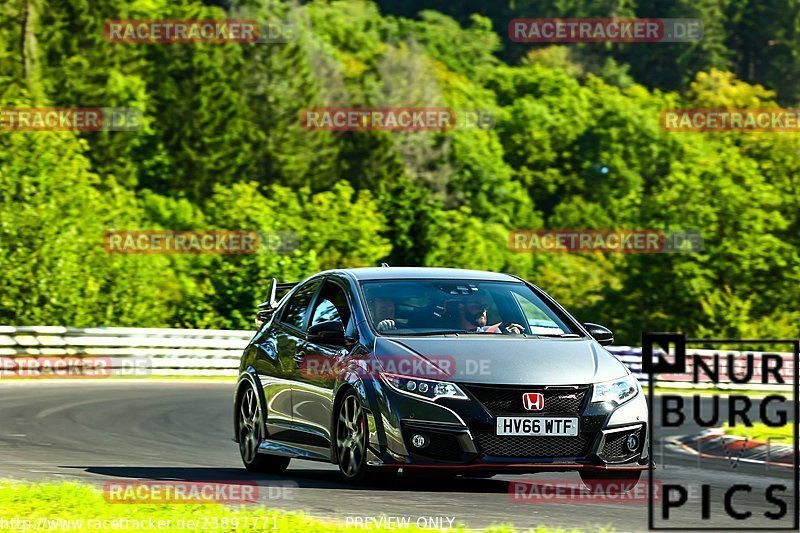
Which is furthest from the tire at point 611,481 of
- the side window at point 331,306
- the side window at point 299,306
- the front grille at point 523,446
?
the side window at point 299,306

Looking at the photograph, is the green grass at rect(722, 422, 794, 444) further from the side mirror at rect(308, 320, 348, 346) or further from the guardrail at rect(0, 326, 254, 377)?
the guardrail at rect(0, 326, 254, 377)

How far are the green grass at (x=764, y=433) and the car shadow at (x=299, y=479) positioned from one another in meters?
6.47

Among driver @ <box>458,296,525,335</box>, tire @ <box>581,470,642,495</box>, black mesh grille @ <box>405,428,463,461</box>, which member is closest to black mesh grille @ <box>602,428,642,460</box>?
tire @ <box>581,470,642,495</box>

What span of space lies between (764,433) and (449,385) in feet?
32.7

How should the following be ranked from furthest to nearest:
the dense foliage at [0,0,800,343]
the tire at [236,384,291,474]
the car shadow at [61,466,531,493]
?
1. the dense foliage at [0,0,800,343]
2. the tire at [236,384,291,474]
3. the car shadow at [61,466,531,493]

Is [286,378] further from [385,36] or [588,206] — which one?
[385,36]

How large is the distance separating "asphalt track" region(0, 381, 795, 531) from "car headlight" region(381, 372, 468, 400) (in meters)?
0.69

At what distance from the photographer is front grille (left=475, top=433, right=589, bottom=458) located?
33.6 ft

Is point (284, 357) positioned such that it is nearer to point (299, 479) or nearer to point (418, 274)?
point (299, 479)

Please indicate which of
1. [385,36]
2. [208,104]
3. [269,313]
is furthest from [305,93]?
[269,313]

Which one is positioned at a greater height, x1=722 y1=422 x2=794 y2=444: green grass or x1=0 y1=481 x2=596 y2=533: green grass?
x1=0 y1=481 x2=596 y2=533: green grass

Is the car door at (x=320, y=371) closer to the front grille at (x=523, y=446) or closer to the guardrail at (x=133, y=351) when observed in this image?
the front grille at (x=523, y=446)

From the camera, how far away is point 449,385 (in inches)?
404

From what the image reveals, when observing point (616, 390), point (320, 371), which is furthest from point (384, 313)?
point (616, 390)
